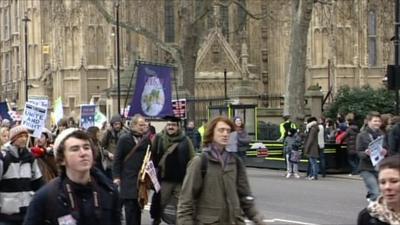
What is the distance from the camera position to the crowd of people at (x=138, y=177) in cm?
503

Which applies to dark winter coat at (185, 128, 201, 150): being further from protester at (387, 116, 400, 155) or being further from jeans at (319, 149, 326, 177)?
protester at (387, 116, 400, 155)

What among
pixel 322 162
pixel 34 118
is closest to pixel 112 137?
pixel 34 118

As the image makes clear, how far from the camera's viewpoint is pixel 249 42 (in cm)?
5481

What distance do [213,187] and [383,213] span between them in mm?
3049

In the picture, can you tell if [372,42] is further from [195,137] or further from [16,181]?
[16,181]

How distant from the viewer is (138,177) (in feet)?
37.6

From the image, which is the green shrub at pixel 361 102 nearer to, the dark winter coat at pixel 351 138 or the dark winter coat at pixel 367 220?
the dark winter coat at pixel 351 138

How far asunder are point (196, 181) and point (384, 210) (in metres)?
3.08

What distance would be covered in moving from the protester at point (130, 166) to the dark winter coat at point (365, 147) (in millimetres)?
3441

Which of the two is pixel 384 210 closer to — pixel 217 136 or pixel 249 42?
pixel 217 136

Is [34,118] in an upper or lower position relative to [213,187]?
upper

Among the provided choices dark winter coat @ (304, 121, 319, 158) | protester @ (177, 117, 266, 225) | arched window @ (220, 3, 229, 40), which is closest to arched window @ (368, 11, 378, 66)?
arched window @ (220, 3, 229, 40)

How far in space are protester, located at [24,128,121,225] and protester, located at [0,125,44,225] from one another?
11.8ft

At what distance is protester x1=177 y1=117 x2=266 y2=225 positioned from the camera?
7383 mm
